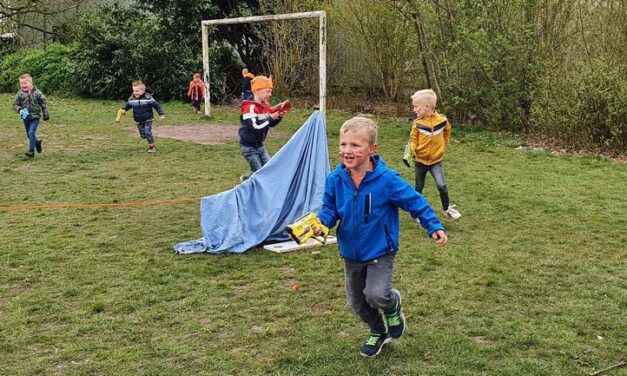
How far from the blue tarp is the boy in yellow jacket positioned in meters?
1.12

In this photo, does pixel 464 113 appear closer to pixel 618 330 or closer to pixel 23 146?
pixel 23 146

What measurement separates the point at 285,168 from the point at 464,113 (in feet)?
34.7

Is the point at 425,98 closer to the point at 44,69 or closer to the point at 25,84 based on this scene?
the point at 25,84

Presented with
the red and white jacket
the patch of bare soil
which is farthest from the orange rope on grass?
the patch of bare soil

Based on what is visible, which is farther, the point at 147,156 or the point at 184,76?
the point at 184,76

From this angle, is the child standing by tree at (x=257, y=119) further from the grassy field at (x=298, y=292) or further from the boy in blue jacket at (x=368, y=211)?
the boy in blue jacket at (x=368, y=211)

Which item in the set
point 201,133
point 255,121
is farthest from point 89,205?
point 201,133

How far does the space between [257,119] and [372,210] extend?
4.19m

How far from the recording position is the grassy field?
421cm

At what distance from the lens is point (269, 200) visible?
6.98m

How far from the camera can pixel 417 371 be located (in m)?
4.00

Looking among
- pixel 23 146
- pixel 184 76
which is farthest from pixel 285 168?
pixel 184 76

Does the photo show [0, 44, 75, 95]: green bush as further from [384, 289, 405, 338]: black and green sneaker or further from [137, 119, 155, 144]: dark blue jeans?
[384, 289, 405, 338]: black and green sneaker

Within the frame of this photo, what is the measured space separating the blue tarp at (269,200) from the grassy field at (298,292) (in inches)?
11.3
